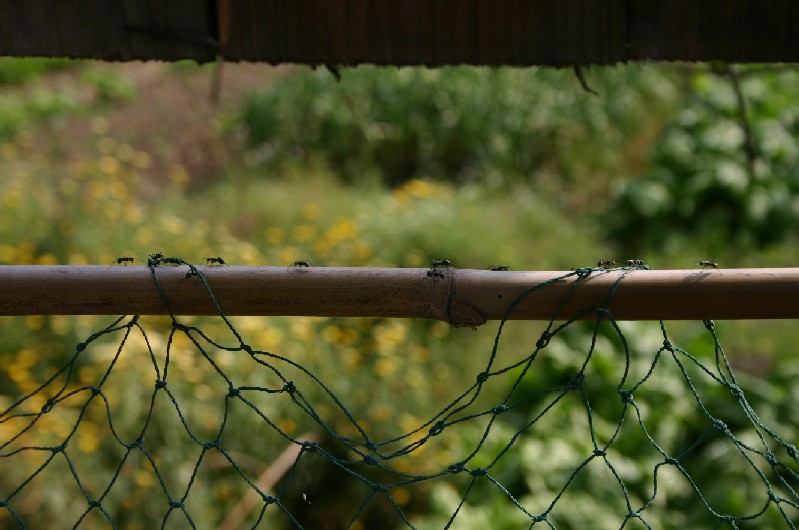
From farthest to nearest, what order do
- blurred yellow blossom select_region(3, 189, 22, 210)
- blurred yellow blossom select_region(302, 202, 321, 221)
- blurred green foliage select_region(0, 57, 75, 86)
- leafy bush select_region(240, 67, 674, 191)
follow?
blurred green foliage select_region(0, 57, 75, 86) < leafy bush select_region(240, 67, 674, 191) < blurred yellow blossom select_region(302, 202, 321, 221) < blurred yellow blossom select_region(3, 189, 22, 210)

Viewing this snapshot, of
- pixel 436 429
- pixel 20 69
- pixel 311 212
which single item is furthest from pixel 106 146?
pixel 436 429

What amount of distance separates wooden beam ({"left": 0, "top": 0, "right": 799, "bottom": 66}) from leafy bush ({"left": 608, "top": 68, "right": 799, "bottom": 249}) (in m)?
5.60

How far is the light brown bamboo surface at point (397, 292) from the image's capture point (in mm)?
1201

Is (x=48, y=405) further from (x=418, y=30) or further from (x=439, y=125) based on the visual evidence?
(x=439, y=125)

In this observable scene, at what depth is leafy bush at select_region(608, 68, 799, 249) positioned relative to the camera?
6836 mm

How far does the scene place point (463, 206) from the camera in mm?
6129

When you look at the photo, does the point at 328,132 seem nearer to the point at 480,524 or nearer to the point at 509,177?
the point at 509,177

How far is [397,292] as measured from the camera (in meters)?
1.25

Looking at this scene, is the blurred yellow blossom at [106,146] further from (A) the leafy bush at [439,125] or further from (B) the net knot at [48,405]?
(B) the net knot at [48,405]

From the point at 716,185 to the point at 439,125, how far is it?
92.8 inches

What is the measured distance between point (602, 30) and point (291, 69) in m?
7.81

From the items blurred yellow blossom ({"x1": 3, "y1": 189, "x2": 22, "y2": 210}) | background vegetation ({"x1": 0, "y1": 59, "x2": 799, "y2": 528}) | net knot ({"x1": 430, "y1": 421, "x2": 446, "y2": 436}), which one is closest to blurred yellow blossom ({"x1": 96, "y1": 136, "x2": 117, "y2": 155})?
background vegetation ({"x1": 0, "y1": 59, "x2": 799, "y2": 528})

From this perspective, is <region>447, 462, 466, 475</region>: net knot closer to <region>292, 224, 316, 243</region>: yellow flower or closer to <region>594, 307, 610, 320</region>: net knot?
<region>594, 307, 610, 320</region>: net knot

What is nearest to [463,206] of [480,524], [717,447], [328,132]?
[328,132]
